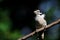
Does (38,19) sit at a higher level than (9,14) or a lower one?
higher

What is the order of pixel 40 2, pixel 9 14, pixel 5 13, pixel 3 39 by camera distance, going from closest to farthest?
pixel 3 39
pixel 5 13
pixel 9 14
pixel 40 2

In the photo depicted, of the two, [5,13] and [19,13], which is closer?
[5,13]

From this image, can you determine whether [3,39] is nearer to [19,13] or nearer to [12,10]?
[12,10]

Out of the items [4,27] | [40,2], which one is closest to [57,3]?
[40,2]

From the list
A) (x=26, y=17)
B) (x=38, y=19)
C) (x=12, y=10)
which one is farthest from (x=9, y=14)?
(x=38, y=19)

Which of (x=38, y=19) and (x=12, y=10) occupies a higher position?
(x=38, y=19)

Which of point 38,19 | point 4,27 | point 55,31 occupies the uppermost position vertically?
point 38,19

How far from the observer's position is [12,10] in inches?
155

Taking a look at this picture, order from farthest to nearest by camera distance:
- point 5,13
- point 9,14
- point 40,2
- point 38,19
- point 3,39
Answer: point 40,2
point 9,14
point 5,13
point 3,39
point 38,19

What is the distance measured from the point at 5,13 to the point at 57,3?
89cm

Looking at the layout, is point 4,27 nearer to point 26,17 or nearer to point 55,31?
point 55,31

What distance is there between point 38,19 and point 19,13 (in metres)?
3.06

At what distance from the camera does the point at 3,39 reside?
2.94 meters

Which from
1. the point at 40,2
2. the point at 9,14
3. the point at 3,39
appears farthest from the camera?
the point at 40,2
